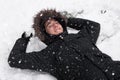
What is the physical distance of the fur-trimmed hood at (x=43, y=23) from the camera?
4.94 m

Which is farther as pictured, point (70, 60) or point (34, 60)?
point (34, 60)

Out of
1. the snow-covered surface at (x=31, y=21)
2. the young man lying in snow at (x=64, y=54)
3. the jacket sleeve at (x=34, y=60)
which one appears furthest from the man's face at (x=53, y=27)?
the snow-covered surface at (x=31, y=21)

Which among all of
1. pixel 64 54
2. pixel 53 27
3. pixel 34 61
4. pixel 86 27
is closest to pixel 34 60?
pixel 34 61

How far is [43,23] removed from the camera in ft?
16.5

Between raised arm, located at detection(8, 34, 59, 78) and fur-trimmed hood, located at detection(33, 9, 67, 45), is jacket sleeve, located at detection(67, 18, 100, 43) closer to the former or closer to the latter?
fur-trimmed hood, located at detection(33, 9, 67, 45)

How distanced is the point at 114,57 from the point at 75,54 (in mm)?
682

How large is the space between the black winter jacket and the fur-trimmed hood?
0.45 ft

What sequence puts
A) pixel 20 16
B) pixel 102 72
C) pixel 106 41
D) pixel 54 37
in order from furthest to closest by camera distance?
pixel 20 16
pixel 106 41
pixel 54 37
pixel 102 72

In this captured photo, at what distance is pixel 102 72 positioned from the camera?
177 inches

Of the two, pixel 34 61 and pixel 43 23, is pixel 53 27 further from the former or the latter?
pixel 34 61

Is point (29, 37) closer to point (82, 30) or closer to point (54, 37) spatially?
point (54, 37)

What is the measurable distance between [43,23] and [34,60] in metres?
0.61

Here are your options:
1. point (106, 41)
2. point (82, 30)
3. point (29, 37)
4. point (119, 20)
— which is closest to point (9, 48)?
point (29, 37)

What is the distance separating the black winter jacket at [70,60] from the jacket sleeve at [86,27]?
10 cm
